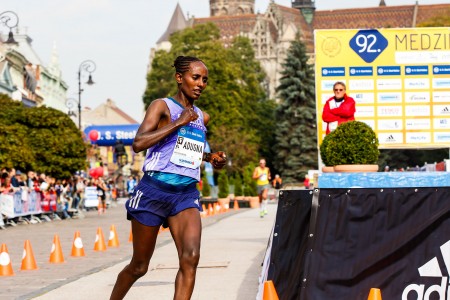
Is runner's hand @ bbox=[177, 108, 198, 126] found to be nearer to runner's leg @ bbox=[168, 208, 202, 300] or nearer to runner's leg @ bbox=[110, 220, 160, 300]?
runner's leg @ bbox=[168, 208, 202, 300]

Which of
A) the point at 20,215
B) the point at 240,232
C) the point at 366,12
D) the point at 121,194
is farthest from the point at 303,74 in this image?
the point at 366,12

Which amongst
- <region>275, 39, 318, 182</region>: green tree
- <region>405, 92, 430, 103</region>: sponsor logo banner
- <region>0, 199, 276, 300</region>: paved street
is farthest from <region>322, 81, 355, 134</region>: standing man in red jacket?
<region>275, 39, 318, 182</region>: green tree

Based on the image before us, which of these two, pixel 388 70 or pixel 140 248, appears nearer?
pixel 140 248

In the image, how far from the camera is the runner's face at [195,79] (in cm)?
792

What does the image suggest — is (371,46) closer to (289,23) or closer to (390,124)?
(390,124)

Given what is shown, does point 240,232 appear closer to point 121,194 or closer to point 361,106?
point 361,106

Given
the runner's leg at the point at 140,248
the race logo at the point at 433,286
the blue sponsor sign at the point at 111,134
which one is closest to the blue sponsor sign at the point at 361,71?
the race logo at the point at 433,286

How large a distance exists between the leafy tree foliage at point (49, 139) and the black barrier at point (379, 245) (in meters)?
32.9

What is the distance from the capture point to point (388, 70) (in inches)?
880

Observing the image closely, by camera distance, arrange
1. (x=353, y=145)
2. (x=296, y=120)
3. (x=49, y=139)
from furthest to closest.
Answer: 1. (x=296, y=120)
2. (x=49, y=139)
3. (x=353, y=145)

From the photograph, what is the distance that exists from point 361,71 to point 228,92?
65839 mm

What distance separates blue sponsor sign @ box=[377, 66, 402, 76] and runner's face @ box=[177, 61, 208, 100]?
47.9 feet

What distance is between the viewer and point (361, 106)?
22219 mm

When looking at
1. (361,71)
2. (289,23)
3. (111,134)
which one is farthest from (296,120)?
(289,23)
